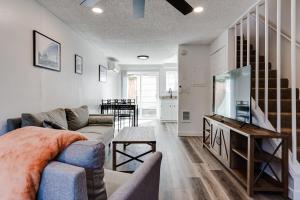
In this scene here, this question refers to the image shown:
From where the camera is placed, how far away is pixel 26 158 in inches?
34.3

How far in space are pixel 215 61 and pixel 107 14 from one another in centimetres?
282

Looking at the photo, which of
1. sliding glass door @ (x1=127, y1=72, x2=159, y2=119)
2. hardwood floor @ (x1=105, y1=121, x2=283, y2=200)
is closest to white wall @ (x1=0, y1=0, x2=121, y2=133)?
hardwood floor @ (x1=105, y1=121, x2=283, y2=200)

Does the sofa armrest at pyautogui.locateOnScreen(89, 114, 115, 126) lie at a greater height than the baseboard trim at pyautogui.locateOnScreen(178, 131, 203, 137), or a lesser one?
greater

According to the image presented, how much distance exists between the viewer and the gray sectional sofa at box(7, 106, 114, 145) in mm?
2320

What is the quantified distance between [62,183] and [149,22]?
10.8ft

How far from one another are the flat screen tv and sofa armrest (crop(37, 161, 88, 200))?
2229 millimetres

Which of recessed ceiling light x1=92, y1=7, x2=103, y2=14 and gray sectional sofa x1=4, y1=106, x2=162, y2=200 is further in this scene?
recessed ceiling light x1=92, y1=7, x2=103, y2=14

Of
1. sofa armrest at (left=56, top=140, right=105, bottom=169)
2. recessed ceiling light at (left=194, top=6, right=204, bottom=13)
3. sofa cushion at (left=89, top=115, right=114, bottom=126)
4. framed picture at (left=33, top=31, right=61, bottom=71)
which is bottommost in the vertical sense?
sofa cushion at (left=89, top=115, right=114, bottom=126)

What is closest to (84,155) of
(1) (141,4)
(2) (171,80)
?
(1) (141,4)

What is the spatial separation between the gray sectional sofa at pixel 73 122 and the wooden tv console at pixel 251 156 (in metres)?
1.70

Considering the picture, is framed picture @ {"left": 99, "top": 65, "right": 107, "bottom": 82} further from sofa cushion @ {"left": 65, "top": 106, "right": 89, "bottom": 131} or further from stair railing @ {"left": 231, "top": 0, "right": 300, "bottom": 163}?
stair railing @ {"left": 231, "top": 0, "right": 300, "bottom": 163}

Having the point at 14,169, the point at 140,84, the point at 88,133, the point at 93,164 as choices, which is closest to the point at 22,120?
the point at 88,133

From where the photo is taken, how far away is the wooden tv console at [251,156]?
218 cm

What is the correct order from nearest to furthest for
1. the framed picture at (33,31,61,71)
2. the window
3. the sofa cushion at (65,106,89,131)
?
the framed picture at (33,31,61,71) → the sofa cushion at (65,106,89,131) → the window
